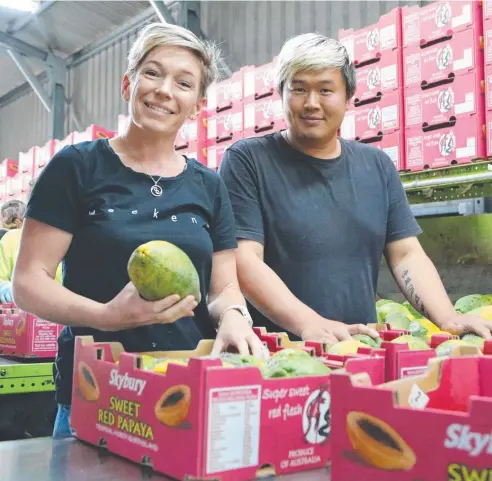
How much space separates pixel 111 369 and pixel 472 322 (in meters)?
1.03

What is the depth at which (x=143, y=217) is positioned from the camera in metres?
1.39

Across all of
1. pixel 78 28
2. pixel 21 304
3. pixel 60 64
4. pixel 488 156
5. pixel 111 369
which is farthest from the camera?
pixel 60 64

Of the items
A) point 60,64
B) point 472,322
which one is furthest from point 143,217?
point 60,64

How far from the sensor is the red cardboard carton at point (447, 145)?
10.9 feet

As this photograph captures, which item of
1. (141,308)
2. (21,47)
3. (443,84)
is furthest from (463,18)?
(21,47)

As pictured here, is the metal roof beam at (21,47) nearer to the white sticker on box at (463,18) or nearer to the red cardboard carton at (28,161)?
the red cardboard carton at (28,161)

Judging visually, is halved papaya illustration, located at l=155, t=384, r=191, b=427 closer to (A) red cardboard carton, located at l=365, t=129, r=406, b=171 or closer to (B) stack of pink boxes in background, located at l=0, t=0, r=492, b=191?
(B) stack of pink boxes in background, located at l=0, t=0, r=492, b=191

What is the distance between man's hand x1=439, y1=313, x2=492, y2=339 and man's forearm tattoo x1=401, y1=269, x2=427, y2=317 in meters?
0.16

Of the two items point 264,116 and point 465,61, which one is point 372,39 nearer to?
point 465,61

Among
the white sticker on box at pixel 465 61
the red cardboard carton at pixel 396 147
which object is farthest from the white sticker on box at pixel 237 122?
the white sticker on box at pixel 465 61

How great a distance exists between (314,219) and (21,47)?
30.4ft

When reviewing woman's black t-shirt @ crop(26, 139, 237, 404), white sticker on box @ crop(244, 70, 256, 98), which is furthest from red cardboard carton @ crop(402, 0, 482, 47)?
woman's black t-shirt @ crop(26, 139, 237, 404)

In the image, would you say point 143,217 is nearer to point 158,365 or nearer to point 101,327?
point 101,327

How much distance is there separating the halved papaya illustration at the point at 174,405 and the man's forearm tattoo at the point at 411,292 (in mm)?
1302
